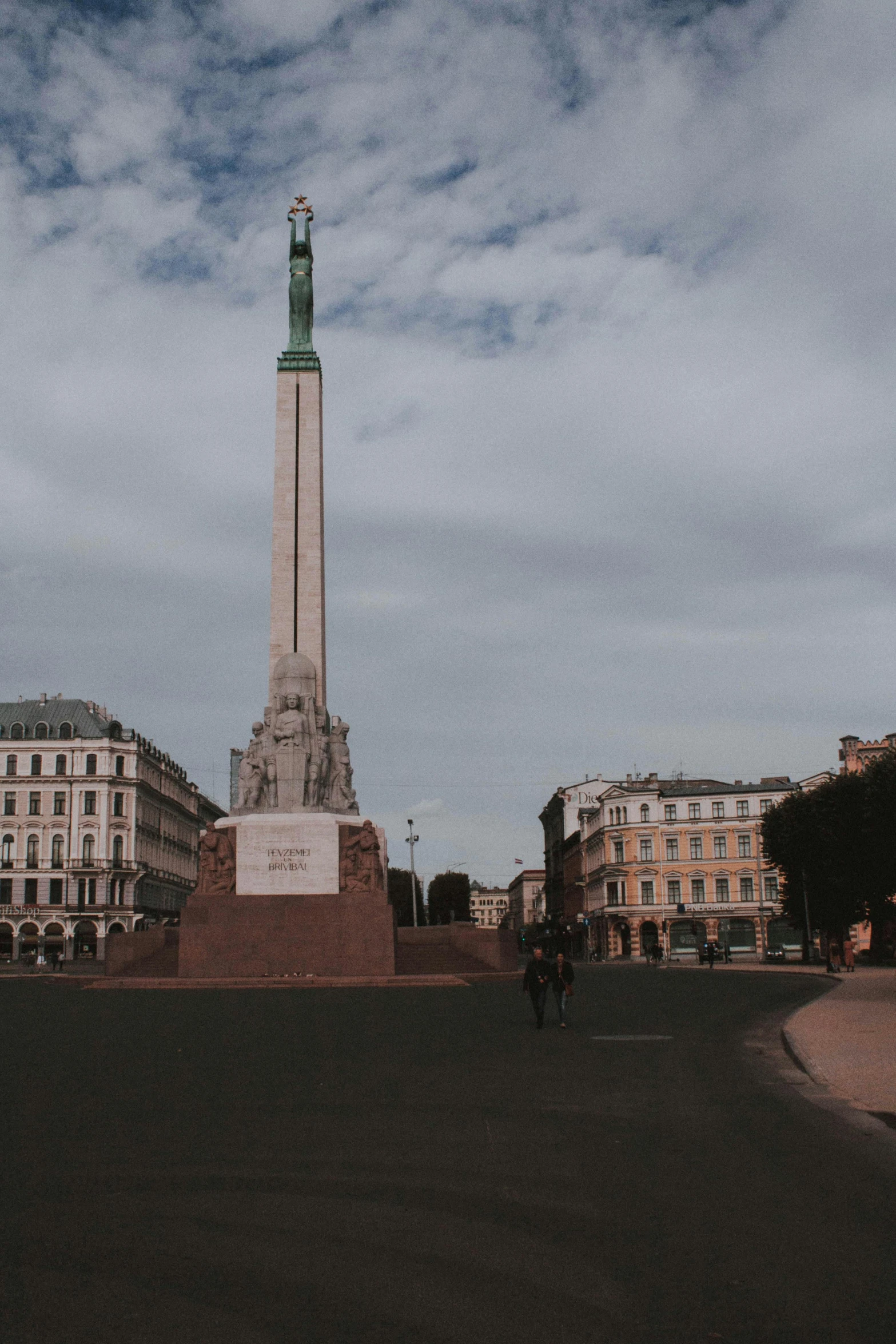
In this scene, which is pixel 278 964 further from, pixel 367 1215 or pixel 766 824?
pixel 766 824

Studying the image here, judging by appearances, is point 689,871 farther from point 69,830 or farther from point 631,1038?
point 631,1038

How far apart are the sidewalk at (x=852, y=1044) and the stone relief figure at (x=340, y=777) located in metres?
15.0

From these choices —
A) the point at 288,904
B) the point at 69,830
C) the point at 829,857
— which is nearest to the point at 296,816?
the point at 288,904

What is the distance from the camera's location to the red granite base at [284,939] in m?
30.8

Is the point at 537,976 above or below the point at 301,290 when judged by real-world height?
below

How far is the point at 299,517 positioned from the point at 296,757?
933 cm

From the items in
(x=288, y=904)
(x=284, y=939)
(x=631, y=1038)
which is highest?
(x=288, y=904)

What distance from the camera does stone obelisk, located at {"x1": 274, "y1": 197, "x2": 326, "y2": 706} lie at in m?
39.8

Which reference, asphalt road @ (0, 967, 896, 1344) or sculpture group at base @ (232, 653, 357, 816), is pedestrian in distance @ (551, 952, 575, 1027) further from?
sculpture group at base @ (232, 653, 357, 816)

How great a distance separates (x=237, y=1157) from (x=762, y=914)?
254 feet

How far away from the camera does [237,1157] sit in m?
8.30

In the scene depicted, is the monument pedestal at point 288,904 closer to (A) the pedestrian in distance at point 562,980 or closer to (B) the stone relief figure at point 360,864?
(B) the stone relief figure at point 360,864

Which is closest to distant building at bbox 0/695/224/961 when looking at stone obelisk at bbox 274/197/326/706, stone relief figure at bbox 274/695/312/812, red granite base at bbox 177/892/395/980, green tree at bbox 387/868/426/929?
green tree at bbox 387/868/426/929

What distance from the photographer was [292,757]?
115 ft
